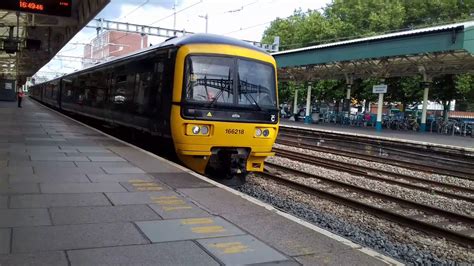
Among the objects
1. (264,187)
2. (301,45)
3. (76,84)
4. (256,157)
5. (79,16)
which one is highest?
(301,45)

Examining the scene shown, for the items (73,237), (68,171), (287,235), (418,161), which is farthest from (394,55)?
(73,237)

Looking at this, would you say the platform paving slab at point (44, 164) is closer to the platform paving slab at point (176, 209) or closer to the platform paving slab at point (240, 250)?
the platform paving slab at point (176, 209)

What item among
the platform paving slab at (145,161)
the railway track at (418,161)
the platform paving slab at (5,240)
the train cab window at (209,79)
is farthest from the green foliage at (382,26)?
the platform paving slab at (5,240)

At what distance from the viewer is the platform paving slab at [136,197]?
5938 mm

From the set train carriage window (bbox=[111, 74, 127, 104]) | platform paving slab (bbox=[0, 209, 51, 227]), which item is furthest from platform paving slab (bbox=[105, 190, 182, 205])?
train carriage window (bbox=[111, 74, 127, 104])

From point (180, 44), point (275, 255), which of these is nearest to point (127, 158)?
point (180, 44)

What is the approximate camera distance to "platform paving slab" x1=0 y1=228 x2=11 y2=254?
3.97 m

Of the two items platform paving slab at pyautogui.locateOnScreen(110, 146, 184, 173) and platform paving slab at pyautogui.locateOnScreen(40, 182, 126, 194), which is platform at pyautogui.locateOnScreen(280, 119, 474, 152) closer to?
platform paving slab at pyautogui.locateOnScreen(110, 146, 184, 173)

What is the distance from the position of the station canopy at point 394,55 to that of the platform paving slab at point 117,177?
19.7 meters

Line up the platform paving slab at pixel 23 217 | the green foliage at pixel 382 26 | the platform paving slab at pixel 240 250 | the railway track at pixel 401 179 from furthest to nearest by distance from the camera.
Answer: the green foliage at pixel 382 26
the railway track at pixel 401 179
the platform paving slab at pixel 23 217
the platform paving slab at pixel 240 250

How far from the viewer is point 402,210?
8.92 m

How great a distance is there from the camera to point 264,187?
10.5 metres

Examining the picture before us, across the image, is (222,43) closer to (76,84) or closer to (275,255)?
(275,255)

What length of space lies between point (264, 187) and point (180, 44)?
12.1 feet
